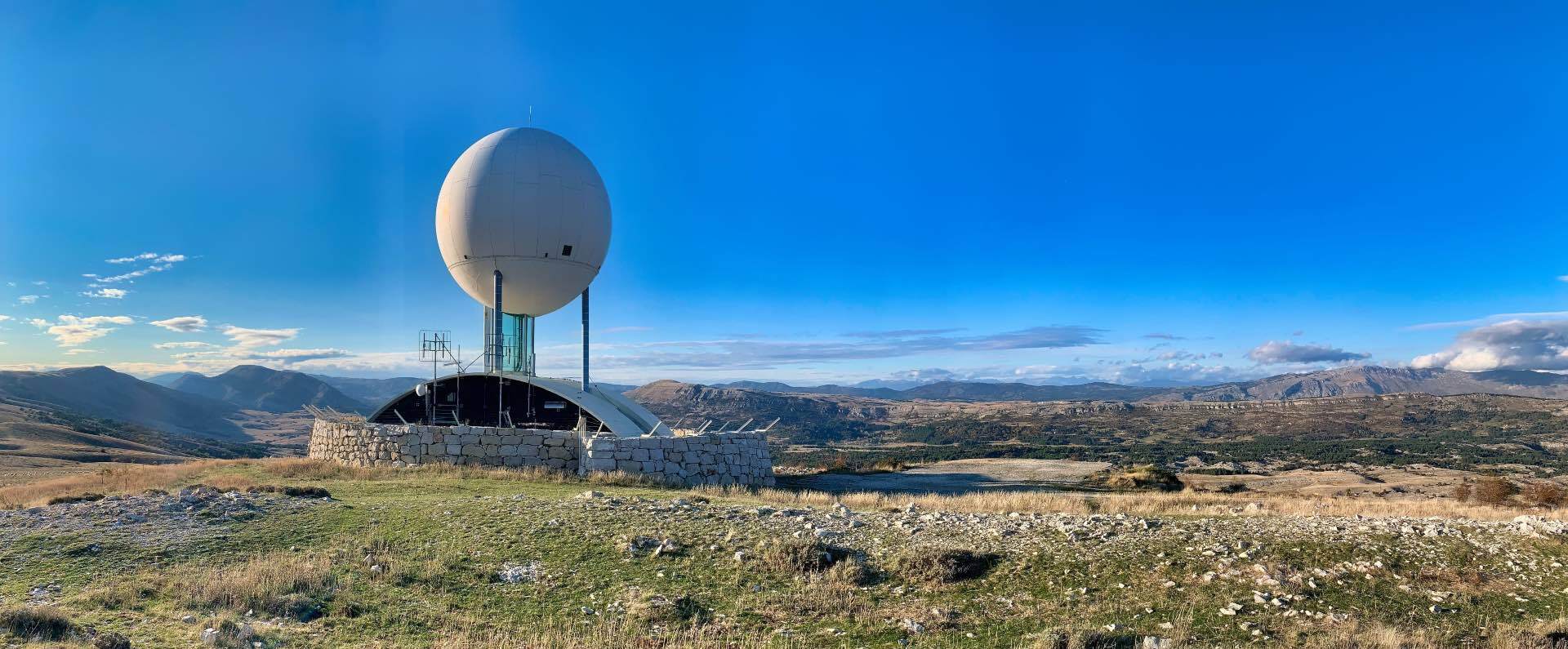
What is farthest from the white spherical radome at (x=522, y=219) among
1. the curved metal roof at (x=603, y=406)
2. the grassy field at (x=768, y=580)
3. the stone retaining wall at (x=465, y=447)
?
the grassy field at (x=768, y=580)

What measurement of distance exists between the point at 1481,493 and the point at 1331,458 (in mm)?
41150

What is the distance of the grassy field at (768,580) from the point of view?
7855 millimetres

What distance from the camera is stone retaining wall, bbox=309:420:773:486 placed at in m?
21.6

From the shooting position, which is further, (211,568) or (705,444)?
(705,444)

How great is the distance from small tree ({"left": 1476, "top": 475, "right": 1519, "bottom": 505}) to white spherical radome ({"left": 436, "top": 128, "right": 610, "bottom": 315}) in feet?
93.5

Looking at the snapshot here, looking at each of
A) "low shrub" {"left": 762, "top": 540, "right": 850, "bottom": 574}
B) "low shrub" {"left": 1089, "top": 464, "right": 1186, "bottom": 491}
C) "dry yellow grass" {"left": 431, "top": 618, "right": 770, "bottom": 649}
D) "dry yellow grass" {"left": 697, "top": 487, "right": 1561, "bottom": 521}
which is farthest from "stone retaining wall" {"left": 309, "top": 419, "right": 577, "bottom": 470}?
"low shrub" {"left": 1089, "top": 464, "right": 1186, "bottom": 491}

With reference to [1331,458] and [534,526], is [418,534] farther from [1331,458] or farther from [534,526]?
[1331,458]

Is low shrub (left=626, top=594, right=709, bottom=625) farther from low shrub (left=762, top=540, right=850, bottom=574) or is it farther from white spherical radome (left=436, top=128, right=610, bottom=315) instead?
white spherical radome (left=436, top=128, right=610, bottom=315)

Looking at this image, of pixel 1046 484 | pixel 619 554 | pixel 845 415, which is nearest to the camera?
pixel 619 554

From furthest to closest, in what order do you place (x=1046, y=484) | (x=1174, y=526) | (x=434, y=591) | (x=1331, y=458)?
(x=1331, y=458) → (x=1046, y=484) → (x=1174, y=526) → (x=434, y=591)

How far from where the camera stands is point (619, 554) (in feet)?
34.8

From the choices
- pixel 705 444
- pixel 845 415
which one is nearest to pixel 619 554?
pixel 705 444

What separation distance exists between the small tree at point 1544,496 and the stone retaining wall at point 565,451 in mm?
20389

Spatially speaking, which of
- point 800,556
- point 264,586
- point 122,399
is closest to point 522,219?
point 264,586
